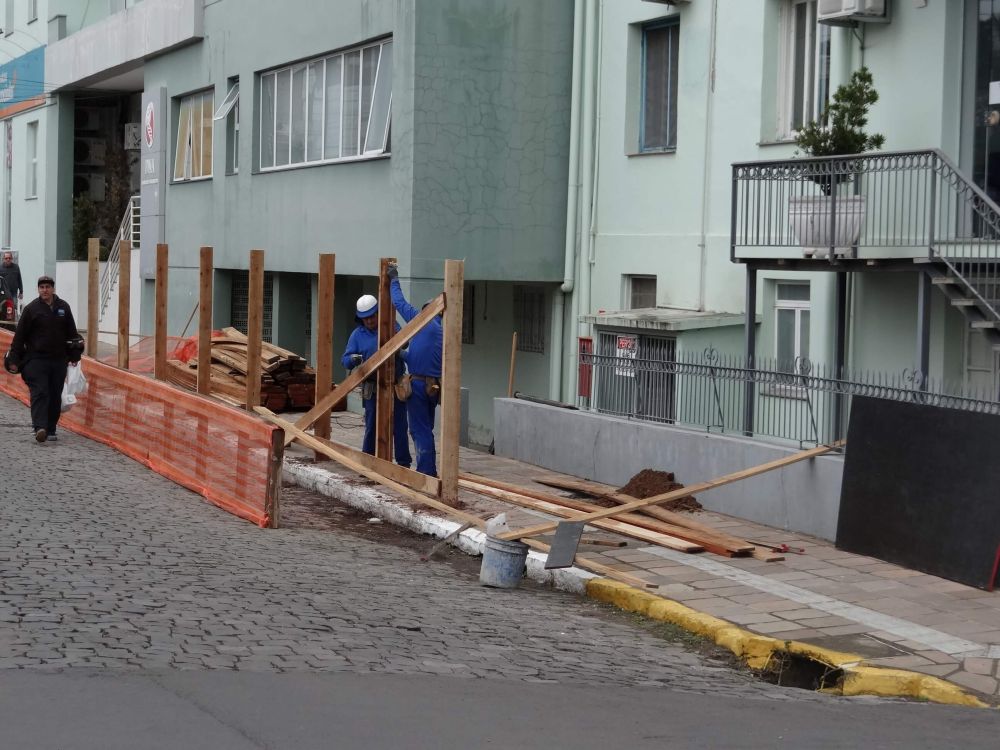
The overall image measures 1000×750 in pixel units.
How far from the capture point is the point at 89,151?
112 ft

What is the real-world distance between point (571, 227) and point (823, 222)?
18.3ft

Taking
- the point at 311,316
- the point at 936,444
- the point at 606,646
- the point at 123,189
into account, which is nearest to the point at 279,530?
Result: the point at 606,646

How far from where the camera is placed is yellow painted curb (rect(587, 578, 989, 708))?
280 inches

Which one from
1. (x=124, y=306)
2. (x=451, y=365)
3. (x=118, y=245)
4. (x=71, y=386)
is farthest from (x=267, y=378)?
(x=118, y=245)

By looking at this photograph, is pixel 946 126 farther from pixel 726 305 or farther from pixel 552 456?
pixel 552 456

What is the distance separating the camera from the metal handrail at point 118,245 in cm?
3002

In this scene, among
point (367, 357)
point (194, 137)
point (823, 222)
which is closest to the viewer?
point (823, 222)

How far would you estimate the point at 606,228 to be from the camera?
58.2 feet

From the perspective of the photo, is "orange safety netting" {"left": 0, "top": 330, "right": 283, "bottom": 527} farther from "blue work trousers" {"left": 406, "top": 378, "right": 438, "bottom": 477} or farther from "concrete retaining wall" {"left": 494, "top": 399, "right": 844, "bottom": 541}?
"concrete retaining wall" {"left": 494, "top": 399, "right": 844, "bottom": 541}

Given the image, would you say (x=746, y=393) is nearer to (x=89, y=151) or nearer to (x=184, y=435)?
(x=184, y=435)

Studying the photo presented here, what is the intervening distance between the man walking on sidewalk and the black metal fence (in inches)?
238

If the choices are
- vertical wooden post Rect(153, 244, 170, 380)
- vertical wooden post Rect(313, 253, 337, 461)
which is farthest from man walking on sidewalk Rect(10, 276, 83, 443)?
vertical wooden post Rect(313, 253, 337, 461)

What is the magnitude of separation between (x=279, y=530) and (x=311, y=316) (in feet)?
39.2

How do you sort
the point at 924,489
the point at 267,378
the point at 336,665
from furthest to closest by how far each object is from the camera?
the point at 267,378
the point at 924,489
the point at 336,665
